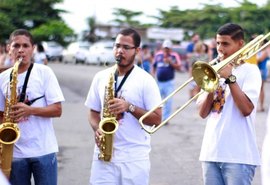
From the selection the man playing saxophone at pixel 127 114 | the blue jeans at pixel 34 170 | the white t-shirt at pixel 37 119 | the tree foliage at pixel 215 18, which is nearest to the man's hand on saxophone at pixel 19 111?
the white t-shirt at pixel 37 119

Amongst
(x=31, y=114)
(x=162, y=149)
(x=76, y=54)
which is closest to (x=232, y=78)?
(x=31, y=114)

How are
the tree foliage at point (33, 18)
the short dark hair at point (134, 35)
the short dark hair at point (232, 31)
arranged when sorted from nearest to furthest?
the short dark hair at point (232, 31) < the short dark hair at point (134, 35) < the tree foliage at point (33, 18)

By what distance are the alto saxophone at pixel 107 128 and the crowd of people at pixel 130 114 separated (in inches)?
0.8

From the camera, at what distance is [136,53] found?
5.26 metres

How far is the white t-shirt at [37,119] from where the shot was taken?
509 centimetres

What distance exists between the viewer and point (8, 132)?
500 centimetres

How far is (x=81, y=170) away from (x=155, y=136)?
301 cm

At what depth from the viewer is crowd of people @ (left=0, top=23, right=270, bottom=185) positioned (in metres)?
4.82

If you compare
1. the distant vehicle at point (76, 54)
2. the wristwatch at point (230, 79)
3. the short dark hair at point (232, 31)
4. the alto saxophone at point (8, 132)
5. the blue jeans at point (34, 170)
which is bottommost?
the distant vehicle at point (76, 54)

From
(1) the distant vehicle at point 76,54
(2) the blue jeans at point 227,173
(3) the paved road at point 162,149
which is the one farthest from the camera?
(1) the distant vehicle at point 76,54

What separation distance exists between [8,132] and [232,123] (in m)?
1.63

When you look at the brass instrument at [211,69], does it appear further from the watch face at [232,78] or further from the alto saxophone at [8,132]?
the alto saxophone at [8,132]

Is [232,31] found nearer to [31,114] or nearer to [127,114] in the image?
[127,114]

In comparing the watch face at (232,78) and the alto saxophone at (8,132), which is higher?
the watch face at (232,78)
